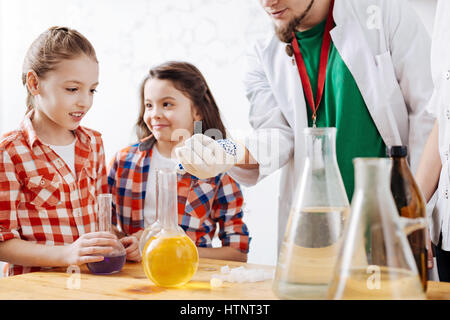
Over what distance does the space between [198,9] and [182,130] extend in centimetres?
155

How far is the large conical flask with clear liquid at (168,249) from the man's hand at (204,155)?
123 mm

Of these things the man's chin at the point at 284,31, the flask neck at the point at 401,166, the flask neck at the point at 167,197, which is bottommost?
the flask neck at the point at 167,197

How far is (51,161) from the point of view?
124 cm

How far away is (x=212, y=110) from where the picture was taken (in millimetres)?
1687

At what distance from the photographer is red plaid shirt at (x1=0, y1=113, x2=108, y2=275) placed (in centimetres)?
115

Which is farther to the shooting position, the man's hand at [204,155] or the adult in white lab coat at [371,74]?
the adult in white lab coat at [371,74]

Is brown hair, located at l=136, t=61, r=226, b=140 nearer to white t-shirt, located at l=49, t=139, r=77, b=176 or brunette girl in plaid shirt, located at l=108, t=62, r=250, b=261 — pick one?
brunette girl in plaid shirt, located at l=108, t=62, r=250, b=261

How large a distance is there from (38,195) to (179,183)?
1.43ft

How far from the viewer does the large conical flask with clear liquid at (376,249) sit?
0.50 metres

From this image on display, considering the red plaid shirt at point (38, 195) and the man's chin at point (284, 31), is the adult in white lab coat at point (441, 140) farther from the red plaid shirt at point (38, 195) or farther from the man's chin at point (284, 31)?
the red plaid shirt at point (38, 195)

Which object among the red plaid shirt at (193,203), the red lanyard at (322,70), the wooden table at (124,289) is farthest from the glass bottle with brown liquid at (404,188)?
the red plaid shirt at (193,203)

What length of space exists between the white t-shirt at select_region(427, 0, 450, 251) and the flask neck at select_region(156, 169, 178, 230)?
521mm

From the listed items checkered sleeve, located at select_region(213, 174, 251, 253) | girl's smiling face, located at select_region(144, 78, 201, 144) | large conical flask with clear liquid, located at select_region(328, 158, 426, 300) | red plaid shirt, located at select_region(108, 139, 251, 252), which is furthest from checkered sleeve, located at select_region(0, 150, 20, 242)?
large conical flask with clear liquid, located at select_region(328, 158, 426, 300)

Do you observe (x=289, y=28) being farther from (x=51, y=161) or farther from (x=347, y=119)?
(x=51, y=161)
